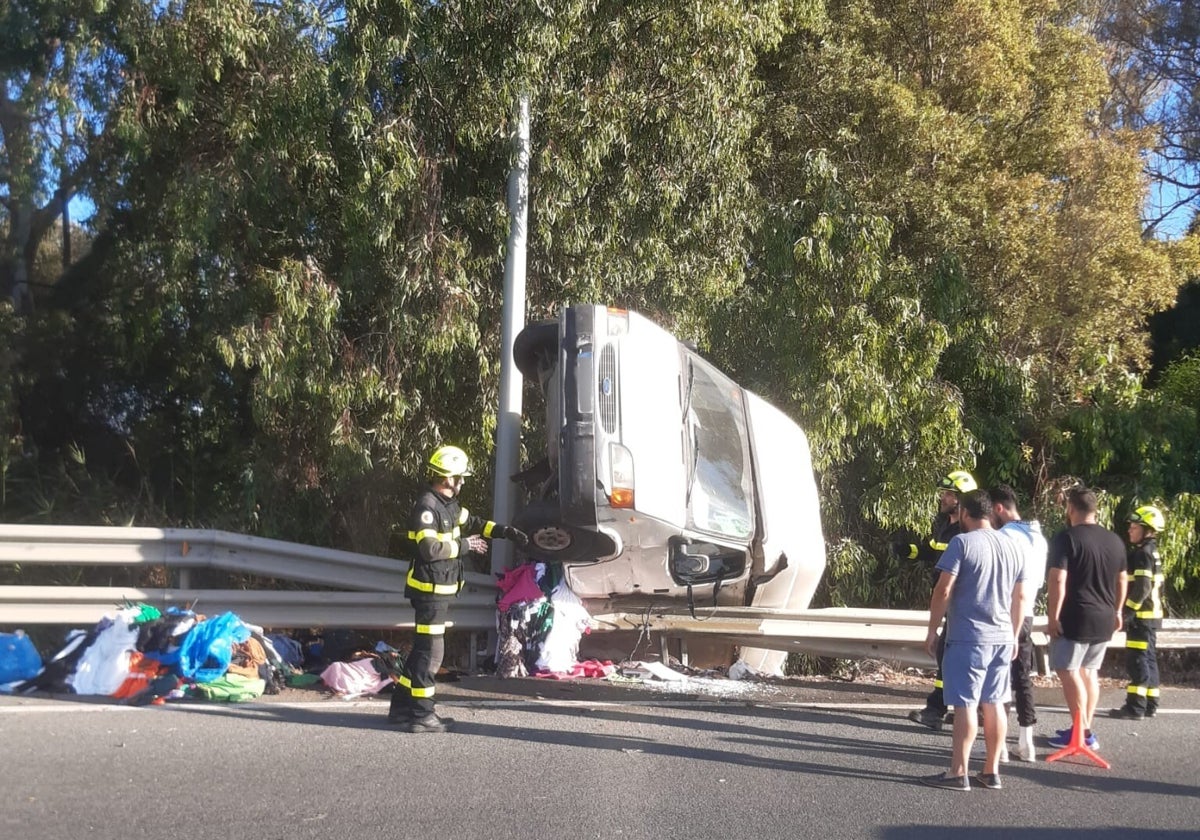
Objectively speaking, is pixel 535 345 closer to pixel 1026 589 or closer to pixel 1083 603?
pixel 1026 589

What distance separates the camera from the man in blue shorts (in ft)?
18.2

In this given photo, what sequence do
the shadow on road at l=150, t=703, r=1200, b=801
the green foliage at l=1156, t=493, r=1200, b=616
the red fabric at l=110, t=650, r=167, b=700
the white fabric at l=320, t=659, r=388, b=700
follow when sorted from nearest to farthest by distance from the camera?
the shadow on road at l=150, t=703, r=1200, b=801 < the red fabric at l=110, t=650, r=167, b=700 < the white fabric at l=320, t=659, r=388, b=700 < the green foliage at l=1156, t=493, r=1200, b=616

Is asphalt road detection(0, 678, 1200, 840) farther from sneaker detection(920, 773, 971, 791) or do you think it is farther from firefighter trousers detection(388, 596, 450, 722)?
firefighter trousers detection(388, 596, 450, 722)

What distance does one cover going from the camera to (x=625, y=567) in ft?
24.0

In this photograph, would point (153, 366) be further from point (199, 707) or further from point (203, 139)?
point (199, 707)

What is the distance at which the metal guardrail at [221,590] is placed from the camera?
7.31 meters

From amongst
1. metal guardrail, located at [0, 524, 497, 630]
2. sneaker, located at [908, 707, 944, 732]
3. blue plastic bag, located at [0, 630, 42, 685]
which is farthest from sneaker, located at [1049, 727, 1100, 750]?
blue plastic bag, located at [0, 630, 42, 685]

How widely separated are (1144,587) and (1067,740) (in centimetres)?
175

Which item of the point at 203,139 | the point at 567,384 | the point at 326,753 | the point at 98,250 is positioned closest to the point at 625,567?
the point at 567,384

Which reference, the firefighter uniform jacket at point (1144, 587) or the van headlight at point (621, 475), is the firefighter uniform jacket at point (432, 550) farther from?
the firefighter uniform jacket at point (1144, 587)

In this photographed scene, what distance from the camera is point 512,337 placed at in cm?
846

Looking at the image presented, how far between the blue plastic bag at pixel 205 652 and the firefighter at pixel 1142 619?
585 cm

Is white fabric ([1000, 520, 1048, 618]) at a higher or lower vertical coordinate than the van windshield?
lower

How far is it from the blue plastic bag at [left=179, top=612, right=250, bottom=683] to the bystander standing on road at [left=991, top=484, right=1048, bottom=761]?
4584 millimetres
